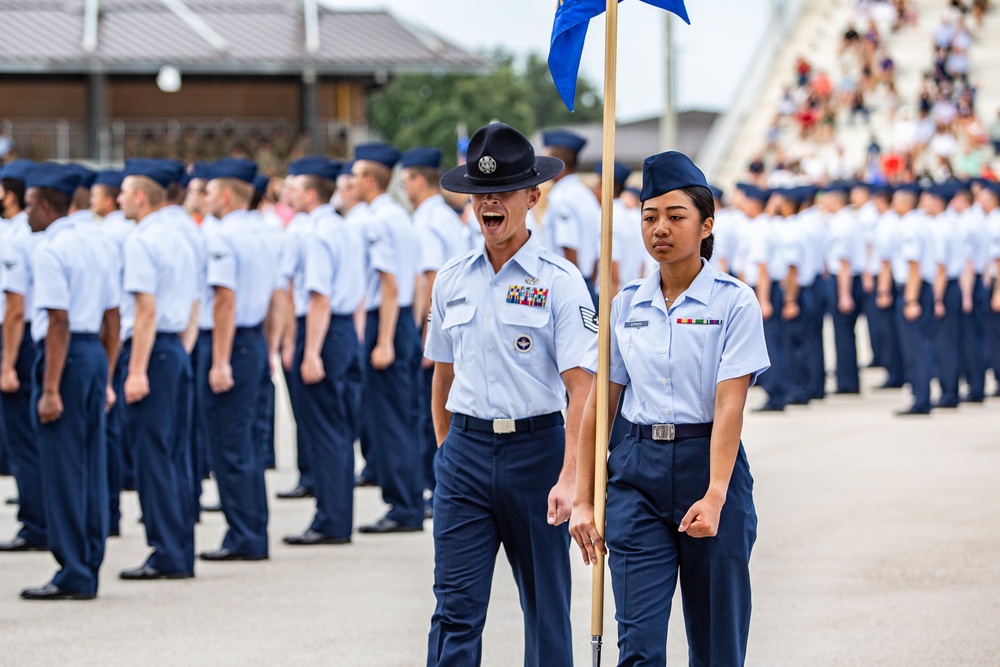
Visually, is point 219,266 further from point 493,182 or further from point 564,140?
point 493,182

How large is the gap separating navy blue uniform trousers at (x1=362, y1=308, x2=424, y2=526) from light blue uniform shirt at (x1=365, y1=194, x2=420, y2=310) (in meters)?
0.20

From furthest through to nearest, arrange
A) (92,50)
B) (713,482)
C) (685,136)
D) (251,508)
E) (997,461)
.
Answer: (685,136), (92,50), (997,461), (251,508), (713,482)

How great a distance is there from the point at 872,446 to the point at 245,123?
2962 centimetres

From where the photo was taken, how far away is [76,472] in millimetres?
8430

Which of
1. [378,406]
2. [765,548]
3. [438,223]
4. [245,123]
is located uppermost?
[245,123]

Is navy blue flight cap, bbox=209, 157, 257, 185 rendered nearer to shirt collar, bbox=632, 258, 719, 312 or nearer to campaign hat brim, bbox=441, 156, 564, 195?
campaign hat brim, bbox=441, 156, 564, 195

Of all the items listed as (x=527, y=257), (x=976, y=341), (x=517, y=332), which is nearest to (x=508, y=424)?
(x=517, y=332)

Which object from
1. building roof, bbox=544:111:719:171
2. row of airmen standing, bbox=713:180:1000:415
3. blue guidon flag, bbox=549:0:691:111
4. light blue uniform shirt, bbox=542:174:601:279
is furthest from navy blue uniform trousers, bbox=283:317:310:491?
building roof, bbox=544:111:719:171

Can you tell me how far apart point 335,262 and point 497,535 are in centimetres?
457

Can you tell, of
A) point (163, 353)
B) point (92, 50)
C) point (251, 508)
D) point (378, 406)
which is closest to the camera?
point (163, 353)

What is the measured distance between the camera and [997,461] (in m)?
13.0

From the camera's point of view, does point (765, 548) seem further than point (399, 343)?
No

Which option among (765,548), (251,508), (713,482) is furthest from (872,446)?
(713,482)

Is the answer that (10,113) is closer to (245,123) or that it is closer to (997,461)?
(245,123)
